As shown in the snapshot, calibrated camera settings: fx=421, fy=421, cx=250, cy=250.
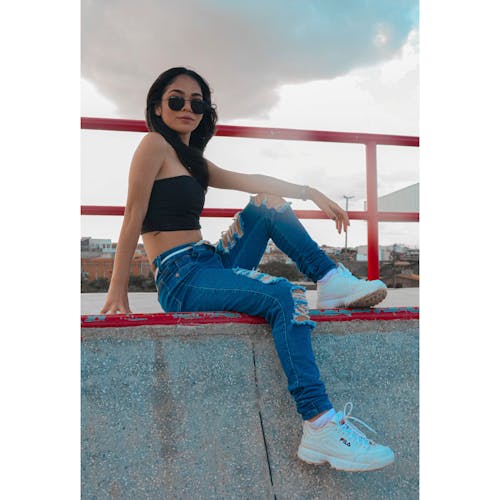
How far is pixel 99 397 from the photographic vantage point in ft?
3.88

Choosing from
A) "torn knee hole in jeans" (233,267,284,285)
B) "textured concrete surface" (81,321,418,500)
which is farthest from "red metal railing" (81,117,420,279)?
"textured concrete surface" (81,321,418,500)

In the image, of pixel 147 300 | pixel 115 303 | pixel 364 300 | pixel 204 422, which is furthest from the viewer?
pixel 147 300

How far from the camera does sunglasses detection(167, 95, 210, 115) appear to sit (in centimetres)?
158

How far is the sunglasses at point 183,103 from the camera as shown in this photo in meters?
1.58

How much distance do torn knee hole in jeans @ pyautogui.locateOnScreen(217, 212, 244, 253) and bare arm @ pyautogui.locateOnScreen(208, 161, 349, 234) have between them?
18 cm

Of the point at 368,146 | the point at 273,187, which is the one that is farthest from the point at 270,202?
the point at 368,146

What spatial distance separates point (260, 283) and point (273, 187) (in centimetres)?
55

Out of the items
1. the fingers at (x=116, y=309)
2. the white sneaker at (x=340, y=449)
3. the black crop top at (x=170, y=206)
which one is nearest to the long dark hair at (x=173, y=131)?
the black crop top at (x=170, y=206)

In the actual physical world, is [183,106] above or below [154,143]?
above

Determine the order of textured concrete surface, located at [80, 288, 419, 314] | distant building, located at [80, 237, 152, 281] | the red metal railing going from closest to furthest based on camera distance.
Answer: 1. distant building, located at [80, 237, 152, 281]
2. textured concrete surface, located at [80, 288, 419, 314]
3. the red metal railing

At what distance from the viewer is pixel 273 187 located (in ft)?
5.50

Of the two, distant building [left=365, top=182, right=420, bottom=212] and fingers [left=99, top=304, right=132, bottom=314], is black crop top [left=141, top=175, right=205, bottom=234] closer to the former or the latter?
fingers [left=99, top=304, right=132, bottom=314]

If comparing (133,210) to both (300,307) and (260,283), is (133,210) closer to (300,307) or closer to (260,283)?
(260,283)
